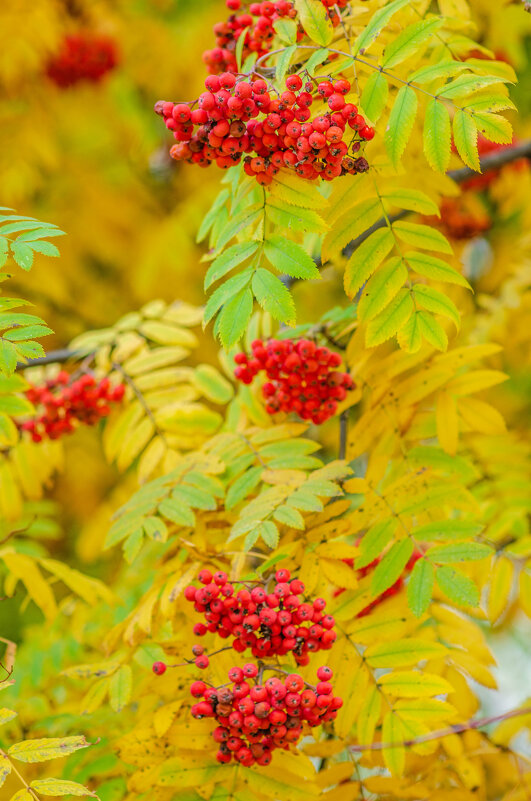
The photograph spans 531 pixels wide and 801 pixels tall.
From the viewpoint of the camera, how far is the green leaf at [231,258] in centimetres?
157

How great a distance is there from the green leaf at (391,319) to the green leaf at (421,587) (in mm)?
531

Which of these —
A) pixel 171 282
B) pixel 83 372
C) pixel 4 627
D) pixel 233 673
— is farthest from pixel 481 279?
pixel 4 627

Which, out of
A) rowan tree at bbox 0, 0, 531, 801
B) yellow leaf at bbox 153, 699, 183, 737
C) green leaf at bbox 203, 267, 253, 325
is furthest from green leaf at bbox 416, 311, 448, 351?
yellow leaf at bbox 153, 699, 183, 737

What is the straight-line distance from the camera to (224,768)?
5.11 ft

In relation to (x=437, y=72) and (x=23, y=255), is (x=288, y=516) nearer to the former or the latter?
(x=23, y=255)

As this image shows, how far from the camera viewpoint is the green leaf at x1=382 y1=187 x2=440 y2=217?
1649 mm

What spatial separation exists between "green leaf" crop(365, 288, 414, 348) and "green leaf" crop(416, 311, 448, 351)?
0.03 m

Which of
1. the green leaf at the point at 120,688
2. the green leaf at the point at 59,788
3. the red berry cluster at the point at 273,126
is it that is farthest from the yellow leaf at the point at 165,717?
the red berry cluster at the point at 273,126

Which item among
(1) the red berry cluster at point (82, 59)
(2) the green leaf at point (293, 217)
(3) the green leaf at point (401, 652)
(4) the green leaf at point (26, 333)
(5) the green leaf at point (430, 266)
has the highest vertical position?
(1) the red berry cluster at point (82, 59)

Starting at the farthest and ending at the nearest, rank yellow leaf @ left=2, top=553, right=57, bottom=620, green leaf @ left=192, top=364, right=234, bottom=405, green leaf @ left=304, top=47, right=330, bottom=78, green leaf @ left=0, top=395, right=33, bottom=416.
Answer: green leaf @ left=192, top=364, right=234, bottom=405 → yellow leaf @ left=2, top=553, right=57, bottom=620 → green leaf @ left=0, top=395, right=33, bottom=416 → green leaf @ left=304, top=47, right=330, bottom=78

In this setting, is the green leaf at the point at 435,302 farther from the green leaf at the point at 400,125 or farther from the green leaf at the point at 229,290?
the green leaf at the point at 229,290

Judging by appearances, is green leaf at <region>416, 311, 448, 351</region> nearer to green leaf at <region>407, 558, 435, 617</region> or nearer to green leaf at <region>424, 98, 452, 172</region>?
green leaf at <region>424, 98, 452, 172</region>

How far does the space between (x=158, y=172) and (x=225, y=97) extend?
4997 millimetres

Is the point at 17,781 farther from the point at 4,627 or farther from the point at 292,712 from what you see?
the point at 4,627
